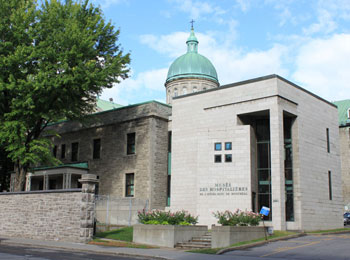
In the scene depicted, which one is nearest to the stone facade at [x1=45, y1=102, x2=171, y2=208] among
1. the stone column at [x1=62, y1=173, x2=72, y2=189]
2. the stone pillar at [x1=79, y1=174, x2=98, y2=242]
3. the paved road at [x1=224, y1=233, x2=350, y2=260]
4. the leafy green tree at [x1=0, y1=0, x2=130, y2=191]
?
the stone column at [x1=62, y1=173, x2=72, y2=189]

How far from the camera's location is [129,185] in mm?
32781

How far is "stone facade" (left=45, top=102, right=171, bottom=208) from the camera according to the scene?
3162cm

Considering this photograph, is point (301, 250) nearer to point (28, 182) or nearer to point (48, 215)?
point (48, 215)

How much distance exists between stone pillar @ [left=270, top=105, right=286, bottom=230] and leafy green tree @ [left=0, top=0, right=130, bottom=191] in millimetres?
12085

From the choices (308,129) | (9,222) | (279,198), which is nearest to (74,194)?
(9,222)

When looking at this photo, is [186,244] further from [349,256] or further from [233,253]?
[349,256]

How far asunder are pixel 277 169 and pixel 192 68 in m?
32.9

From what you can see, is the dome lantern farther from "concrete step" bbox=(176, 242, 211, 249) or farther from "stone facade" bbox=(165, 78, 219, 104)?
"concrete step" bbox=(176, 242, 211, 249)

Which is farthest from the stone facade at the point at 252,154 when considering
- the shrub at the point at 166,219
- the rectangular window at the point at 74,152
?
the rectangular window at the point at 74,152

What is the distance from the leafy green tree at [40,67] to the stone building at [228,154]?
5821 millimetres

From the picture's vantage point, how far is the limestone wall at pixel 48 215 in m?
21.4

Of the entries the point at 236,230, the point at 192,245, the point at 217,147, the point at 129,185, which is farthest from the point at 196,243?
the point at 129,185

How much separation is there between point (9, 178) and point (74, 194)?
25287 mm

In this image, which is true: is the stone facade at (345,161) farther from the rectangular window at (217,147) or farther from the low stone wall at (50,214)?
the low stone wall at (50,214)
